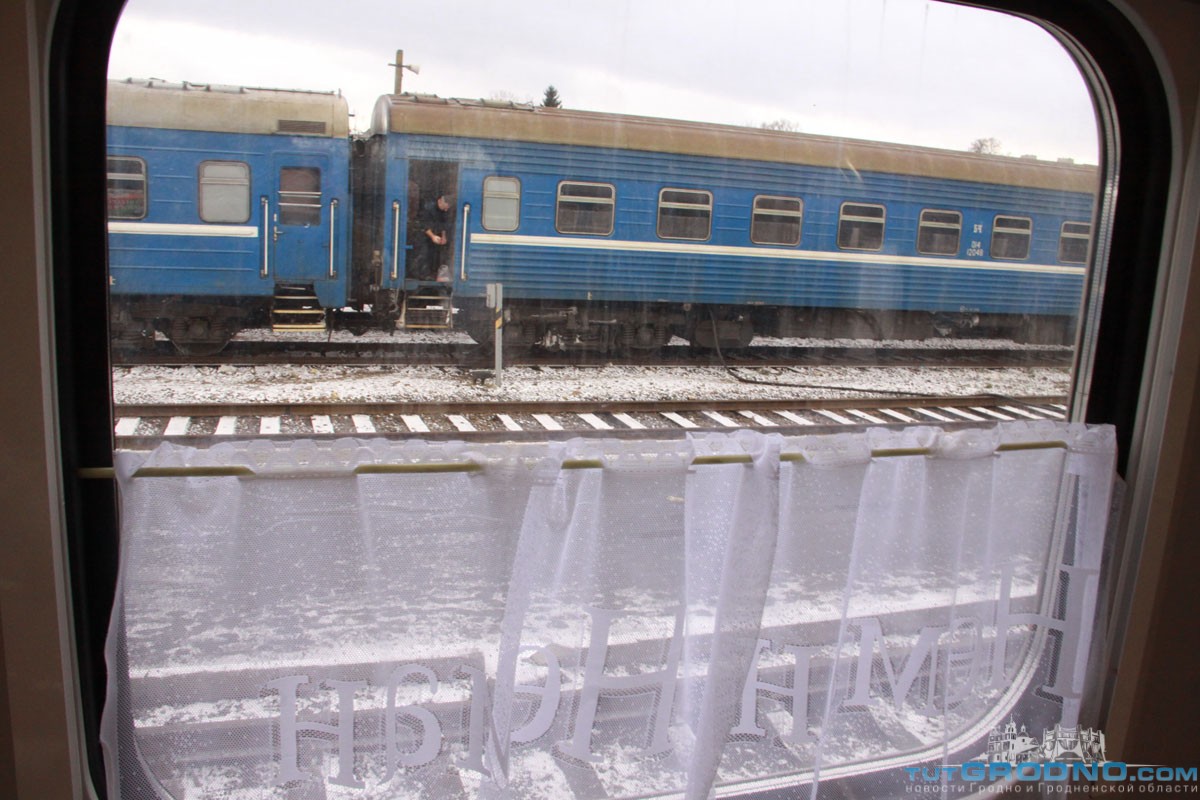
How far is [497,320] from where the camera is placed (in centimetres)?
216

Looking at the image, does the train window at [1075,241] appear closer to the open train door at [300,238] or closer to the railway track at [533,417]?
the railway track at [533,417]

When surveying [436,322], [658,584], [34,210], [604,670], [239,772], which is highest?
[34,210]

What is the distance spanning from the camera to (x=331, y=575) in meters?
1.30

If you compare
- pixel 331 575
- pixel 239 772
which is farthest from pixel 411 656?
pixel 239 772

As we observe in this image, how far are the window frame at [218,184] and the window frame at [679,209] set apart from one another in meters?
1.85

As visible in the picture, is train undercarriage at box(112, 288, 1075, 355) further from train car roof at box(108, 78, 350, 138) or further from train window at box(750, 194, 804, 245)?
train window at box(750, 194, 804, 245)

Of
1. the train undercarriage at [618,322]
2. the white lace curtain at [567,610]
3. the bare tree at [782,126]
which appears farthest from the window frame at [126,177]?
the bare tree at [782,126]

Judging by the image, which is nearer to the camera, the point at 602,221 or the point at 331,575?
the point at 331,575

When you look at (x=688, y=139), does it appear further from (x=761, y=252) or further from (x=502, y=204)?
(x=761, y=252)

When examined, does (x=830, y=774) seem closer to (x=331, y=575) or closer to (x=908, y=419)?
(x=908, y=419)

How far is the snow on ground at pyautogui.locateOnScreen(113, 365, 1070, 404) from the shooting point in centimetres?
163

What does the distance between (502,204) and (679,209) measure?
1.16m

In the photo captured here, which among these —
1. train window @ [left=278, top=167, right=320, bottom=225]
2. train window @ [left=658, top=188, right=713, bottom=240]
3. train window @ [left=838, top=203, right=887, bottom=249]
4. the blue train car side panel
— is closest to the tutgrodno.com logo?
train window @ [left=838, top=203, right=887, bottom=249]

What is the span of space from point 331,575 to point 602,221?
2.83 m
